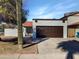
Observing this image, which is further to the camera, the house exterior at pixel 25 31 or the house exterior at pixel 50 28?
the house exterior at pixel 25 31

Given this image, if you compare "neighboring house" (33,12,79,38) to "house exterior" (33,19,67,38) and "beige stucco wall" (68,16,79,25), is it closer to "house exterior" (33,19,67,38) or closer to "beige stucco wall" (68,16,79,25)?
"house exterior" (33,19,67,38)

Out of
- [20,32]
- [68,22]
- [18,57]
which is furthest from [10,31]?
[18,57]

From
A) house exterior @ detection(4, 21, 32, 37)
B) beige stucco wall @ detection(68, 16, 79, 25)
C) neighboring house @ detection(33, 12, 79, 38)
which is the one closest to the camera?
neighboring house @ detection(33, 12, 79, 38)

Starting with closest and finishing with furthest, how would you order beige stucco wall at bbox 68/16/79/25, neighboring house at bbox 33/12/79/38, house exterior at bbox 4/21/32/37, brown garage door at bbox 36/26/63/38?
neighboring house at bbox 33/12/79/38
brown garage door at bbox 36/26/63/38
beige stucco wall at bbox 68/16/79/25
house exterior at bbox 4/21/32/37

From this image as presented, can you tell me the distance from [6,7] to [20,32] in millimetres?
9584

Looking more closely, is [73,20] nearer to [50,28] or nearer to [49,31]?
[50,28]

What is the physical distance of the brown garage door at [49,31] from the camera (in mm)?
40656

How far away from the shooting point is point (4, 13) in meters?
29.0

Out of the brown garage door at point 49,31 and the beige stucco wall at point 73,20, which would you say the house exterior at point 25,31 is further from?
the beige stucco wall at point 73,20

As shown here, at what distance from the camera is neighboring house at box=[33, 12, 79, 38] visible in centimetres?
4050

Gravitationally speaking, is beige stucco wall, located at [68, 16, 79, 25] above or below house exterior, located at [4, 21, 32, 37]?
above

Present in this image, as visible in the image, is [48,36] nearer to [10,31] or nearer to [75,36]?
[75,36]

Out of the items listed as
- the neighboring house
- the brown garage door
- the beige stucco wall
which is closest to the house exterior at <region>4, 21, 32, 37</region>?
the brown garage door

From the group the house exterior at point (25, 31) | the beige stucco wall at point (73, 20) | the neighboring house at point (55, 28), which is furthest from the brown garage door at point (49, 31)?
the house exterior at point (25, 31)
